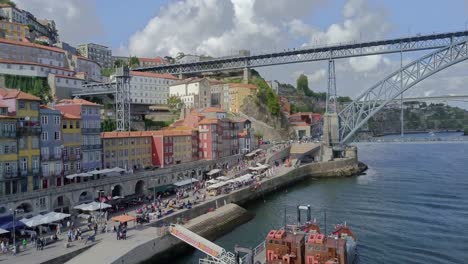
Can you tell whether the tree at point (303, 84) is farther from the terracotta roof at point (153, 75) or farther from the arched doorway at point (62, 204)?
the arched doorway at point (62, 204)

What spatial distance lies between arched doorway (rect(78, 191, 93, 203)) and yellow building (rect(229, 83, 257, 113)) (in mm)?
50720

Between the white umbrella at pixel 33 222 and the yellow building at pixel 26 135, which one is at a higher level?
the yellow building at pixel 26 135

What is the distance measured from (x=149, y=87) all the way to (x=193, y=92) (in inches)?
312

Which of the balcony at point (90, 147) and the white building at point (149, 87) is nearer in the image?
the balcony at point (90, 147)

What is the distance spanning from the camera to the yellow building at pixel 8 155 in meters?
27.5

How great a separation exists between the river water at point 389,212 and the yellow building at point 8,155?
39.0 feet

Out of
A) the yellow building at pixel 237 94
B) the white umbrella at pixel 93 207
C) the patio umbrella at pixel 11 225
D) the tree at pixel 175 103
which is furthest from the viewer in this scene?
the yellow building at pixel 237 94

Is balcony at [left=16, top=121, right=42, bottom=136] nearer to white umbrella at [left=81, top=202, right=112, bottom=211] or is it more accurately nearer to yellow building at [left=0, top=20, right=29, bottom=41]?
white umbrella at [left=81, top=202, right=112, bottom=211]

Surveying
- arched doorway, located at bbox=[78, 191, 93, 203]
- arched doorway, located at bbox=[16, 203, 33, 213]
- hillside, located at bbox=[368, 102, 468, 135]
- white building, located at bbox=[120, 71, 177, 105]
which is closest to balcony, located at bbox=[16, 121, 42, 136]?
arched doorway, located at bbox=[16, 203, 33, 213]

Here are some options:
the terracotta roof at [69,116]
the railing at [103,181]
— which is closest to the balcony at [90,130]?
the terracotta roof at [69,116]

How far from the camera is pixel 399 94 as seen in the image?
194 feet

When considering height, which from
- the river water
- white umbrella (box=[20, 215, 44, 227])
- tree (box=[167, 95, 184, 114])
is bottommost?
the river water

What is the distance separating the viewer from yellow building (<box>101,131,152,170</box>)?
40.1 meters

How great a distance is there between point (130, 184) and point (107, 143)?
490 centimetres
